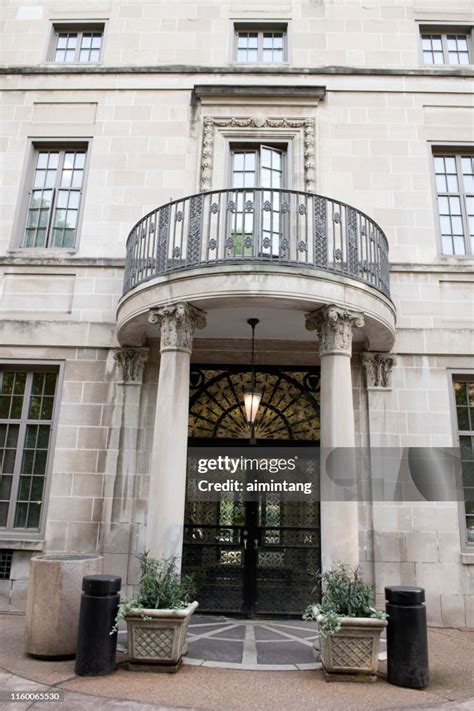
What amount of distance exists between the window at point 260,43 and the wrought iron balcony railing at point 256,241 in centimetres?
502

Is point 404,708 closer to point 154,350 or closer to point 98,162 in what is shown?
point 154,350

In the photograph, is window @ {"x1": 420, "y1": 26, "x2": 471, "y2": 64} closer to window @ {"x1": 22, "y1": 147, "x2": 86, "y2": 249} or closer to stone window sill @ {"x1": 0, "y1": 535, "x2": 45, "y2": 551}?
window @ {"x1": 22, "y1": 147, "x2": 86, "y2": 249}

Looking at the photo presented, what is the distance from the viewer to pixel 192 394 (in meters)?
9.77

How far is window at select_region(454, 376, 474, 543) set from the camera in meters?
9.09

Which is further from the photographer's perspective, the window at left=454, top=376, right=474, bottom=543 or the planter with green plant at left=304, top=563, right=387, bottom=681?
the window at left=454, top=376, right=474, bottom=543

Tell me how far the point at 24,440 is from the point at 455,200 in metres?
9.75

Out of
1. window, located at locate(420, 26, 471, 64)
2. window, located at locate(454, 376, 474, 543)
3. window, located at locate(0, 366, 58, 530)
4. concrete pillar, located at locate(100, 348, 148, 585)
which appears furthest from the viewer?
window, located at locate(420, 26, 471, 64)

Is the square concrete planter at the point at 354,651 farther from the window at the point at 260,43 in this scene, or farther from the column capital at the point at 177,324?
the window at the point at 260,43

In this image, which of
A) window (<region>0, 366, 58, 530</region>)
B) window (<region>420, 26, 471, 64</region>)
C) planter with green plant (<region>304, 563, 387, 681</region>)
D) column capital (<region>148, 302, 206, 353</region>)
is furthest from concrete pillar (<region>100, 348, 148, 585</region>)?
window (<region>420, 26, 471, 64</region>)

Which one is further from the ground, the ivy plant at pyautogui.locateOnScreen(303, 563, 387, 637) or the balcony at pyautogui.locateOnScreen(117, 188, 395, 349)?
the balcony at pyautogui.locateOnScreen(117, 188, 395, 349)

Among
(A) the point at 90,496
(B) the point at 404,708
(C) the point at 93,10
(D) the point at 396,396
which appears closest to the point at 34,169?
(C) the point at 93,10

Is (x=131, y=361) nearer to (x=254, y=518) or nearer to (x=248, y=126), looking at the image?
(x=254, y=518)

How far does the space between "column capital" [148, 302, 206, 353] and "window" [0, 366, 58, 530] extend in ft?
10.7

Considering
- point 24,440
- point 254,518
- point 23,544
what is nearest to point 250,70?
point 24,440
